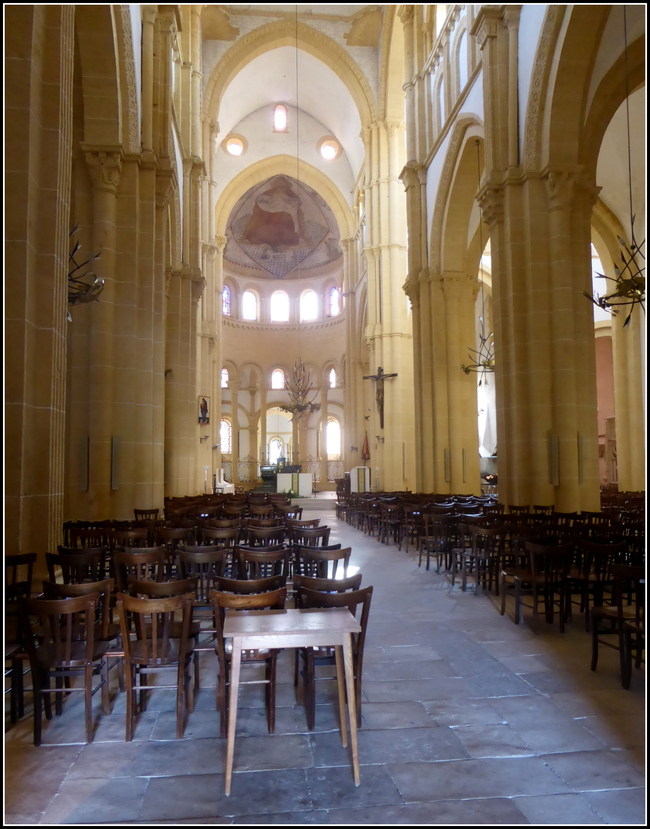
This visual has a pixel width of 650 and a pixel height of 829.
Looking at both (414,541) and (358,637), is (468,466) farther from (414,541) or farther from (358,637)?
(358,637)

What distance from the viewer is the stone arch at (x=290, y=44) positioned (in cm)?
2681

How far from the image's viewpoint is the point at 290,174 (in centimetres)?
3544

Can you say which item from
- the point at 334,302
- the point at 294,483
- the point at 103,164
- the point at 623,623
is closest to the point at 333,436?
the point at 334,302

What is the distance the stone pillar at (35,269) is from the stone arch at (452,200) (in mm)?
11911

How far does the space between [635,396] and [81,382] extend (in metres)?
15.1

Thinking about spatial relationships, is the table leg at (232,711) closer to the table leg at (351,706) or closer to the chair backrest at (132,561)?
the table leg at (351,706)

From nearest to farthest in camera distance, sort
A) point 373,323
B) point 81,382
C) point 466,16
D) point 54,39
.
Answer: point 54,39
point 81,382
point 466,16
point 373,323

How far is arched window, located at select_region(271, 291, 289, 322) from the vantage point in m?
41.9

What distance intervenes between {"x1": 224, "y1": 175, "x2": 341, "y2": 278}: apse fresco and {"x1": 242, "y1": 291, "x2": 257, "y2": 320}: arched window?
A: 5.98 feet

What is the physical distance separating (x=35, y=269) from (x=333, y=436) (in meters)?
35.8

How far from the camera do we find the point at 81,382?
10.8 meters

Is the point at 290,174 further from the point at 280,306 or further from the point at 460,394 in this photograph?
the point at 460,394

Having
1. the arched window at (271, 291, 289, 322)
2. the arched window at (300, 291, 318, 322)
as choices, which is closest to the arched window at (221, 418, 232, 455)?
the arched window at (271, 291, 289, 322)

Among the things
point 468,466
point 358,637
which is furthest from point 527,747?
point 468,466
